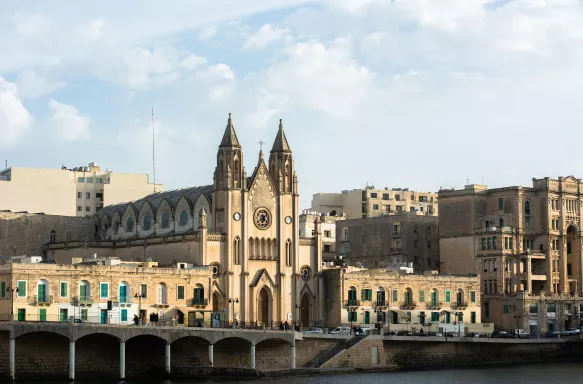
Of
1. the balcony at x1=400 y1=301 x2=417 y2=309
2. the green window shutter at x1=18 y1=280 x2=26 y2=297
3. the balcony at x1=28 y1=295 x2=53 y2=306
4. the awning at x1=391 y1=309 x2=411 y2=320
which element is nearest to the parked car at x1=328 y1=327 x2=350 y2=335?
the awning at x1=391 y1=309 x2=411 y2=320

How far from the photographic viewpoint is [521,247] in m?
161

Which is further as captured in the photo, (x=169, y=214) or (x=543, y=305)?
(x=543, y=305)

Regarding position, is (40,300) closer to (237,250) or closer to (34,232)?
(237,250)

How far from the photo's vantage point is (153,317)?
4803 inches

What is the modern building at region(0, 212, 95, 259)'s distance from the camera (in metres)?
148

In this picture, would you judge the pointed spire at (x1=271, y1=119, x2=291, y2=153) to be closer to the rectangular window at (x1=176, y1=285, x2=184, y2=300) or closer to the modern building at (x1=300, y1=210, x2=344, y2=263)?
the rectangular window at (x1=176, y1=285, x2=184, y2=300)

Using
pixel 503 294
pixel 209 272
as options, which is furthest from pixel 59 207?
pixel 503 294

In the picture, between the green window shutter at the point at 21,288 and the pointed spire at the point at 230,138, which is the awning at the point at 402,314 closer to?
the pointed spire at the point at 230,138

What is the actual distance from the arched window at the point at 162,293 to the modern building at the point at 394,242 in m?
47.7

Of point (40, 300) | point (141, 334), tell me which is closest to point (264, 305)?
point (40, 300)

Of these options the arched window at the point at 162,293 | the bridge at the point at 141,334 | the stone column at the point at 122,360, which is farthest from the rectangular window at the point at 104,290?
the stone column at the point at 122,360

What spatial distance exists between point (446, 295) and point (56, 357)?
54.8m

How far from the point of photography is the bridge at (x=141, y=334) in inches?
4149

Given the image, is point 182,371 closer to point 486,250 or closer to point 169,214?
point 169,214
